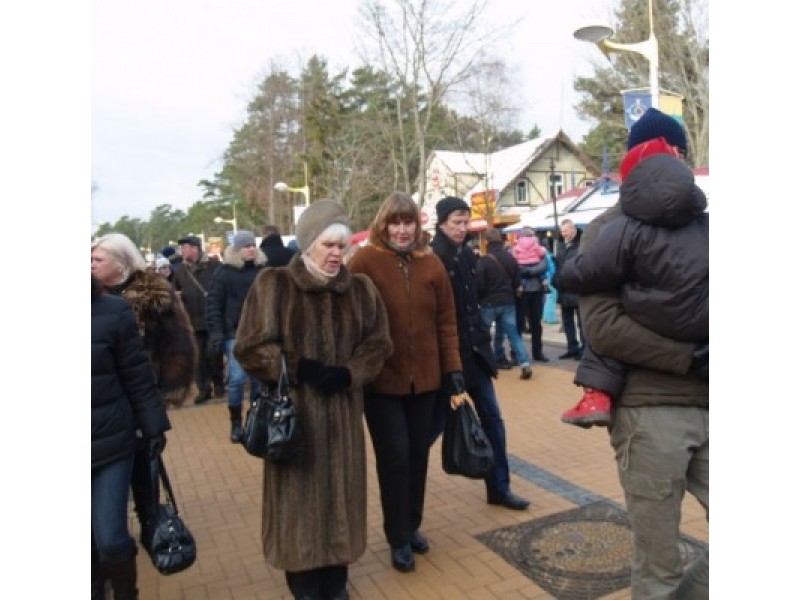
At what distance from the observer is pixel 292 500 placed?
9.77 ft

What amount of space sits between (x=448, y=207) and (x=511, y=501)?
1921mm

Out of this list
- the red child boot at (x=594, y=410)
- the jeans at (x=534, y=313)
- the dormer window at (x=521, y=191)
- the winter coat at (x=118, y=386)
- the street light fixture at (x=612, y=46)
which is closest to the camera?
the red child boot at (x=594, y=410)

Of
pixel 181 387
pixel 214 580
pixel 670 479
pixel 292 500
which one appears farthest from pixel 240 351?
pixel 670 479

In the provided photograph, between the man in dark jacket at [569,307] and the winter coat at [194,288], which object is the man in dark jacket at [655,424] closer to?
the winter coat at [194,288]

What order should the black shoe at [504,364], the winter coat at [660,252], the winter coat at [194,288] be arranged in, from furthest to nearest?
the black shoe at [504,364] → the winter coat at [194,288] → the winter coat at [660,252]

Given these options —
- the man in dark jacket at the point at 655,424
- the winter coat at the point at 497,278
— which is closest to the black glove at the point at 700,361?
the man in dark jacket at the point at 655,424

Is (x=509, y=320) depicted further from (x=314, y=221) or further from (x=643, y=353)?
(x=643, y=353)

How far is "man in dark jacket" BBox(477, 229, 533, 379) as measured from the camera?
8.53m

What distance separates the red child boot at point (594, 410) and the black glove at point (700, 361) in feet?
0.99

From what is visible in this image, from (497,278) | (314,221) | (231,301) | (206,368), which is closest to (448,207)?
(314,221)

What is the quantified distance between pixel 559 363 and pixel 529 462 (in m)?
4.52

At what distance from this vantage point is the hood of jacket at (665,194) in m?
2.13

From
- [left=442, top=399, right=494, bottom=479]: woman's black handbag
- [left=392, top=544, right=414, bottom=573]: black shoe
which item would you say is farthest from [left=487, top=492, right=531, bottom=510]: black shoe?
[left=392, top=544, right=414, bottom=573]: black shoe

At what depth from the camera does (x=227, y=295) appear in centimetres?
629
